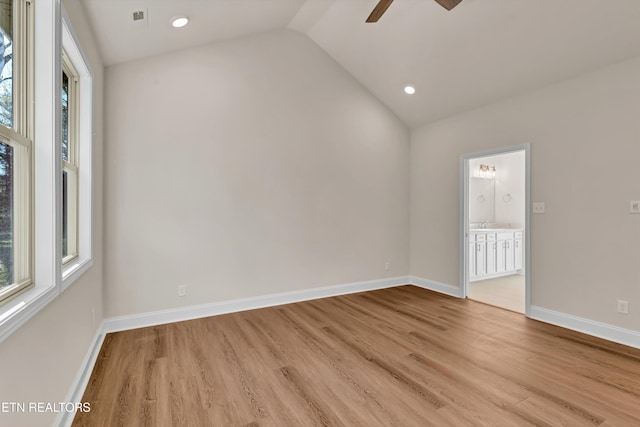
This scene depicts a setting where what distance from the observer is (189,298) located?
3.92 metres

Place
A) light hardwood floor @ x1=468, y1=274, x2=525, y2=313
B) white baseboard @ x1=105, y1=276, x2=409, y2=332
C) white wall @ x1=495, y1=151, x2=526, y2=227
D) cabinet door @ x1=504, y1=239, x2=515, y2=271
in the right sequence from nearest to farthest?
1. white baseboard @ x1=105, y1=276, x2=409, y2=332
2. light hardwood floor @ x1=468, y1=274, x2=525, y2=313
3. cabinet door @ x1=504, y1=239, x2=515, y2=271
4. white wall @ x1=495, y1=151, x2=526, y2=227

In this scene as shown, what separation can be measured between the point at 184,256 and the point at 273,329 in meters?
1.35

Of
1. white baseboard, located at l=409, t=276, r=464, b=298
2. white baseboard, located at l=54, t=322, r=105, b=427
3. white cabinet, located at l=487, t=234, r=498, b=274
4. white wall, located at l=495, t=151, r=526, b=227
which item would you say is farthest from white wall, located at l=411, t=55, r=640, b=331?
white baseboard, located at l=54, t=322, r=105, b=427

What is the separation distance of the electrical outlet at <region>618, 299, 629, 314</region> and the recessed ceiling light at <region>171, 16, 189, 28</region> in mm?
4928

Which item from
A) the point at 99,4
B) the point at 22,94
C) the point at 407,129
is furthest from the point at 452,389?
the point at 407,129

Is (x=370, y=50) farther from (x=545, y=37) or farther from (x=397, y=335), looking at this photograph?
(x=397, y=335)

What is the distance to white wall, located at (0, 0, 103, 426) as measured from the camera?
1.35m

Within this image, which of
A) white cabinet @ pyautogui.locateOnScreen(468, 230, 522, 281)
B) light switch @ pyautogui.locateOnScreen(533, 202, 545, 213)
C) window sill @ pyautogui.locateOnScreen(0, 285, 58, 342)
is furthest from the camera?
white cabinet @ pyautogui.locateOnScreen(468, 230, 522, 281)

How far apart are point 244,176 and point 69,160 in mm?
1873

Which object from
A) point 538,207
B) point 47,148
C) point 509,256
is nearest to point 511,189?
point 509,256

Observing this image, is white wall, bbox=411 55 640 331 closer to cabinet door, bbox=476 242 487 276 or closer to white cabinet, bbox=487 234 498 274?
cabinet door, bbox=476 242 487 276

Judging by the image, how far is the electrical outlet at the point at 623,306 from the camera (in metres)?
3.16

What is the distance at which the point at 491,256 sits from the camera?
19.5 feet

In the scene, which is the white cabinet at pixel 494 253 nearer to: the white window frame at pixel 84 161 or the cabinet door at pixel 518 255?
the cabinet door at pixel 518 255
